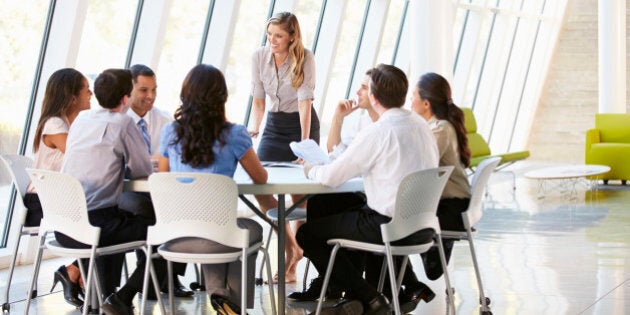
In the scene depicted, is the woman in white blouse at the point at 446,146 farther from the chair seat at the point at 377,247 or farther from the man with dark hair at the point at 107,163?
the man with dark hair at the point at 107,163

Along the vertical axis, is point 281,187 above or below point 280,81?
below

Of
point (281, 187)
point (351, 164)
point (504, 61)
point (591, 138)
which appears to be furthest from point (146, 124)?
point (504, 61)

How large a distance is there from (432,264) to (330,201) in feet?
2.16

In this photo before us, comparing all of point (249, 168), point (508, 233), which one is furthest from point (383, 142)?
point (508, 233)

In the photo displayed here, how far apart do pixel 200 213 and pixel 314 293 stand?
58.4 inches

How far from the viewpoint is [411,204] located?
4.50 meters

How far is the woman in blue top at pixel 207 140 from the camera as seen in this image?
4.30 m

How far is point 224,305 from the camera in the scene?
4.45m

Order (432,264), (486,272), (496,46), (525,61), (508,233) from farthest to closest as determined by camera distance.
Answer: (525,61) < (496,46) < (508,233) < (486,272) < (432,264)

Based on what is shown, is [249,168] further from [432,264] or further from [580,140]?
[580,140]

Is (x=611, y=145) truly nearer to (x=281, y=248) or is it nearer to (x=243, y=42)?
(x=243, y=42)

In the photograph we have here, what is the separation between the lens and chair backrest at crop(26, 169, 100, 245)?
4449 millimetres

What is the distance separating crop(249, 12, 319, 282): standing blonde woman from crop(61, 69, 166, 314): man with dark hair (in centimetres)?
144

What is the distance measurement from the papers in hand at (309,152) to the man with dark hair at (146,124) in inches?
30.4
